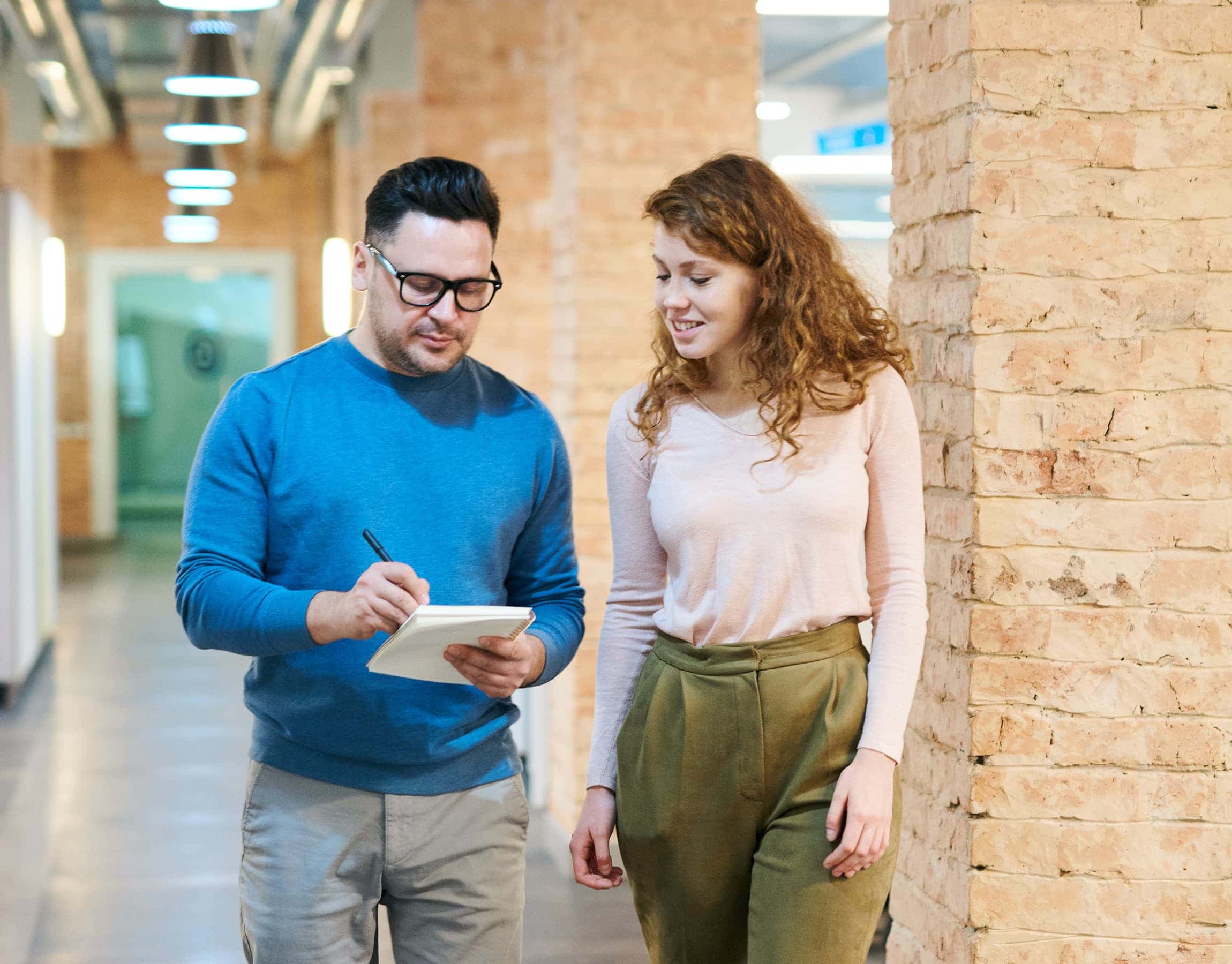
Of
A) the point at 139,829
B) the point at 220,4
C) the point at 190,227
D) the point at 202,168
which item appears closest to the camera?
the point at 139,829

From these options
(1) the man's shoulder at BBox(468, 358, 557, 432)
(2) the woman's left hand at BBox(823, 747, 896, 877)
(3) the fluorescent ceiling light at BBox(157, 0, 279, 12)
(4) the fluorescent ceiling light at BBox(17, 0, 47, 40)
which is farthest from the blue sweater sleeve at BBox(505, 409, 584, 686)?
(4) the fluorescent ceiling light at BBox(17, 0, 47, 40)

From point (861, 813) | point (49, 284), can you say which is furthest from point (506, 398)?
point (49, 284)

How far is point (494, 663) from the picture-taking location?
1.76 meters

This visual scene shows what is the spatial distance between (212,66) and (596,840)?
639 cm

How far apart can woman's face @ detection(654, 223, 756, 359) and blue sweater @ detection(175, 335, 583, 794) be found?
1.05 ft

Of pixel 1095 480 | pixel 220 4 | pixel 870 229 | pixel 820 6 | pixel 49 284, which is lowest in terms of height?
pixel 1095 480

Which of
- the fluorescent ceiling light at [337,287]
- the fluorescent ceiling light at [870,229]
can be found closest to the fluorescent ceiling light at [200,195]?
the fluorescent ceiling light at [337,287]

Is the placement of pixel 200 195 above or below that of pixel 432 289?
above

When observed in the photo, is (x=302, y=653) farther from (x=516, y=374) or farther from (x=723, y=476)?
(x=516, y=374)

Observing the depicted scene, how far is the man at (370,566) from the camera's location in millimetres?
1830

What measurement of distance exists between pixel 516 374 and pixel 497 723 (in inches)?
222

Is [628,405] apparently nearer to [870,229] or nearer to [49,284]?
[49,284]

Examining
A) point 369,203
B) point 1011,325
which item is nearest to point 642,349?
point 1011,325

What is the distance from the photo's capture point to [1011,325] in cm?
228
